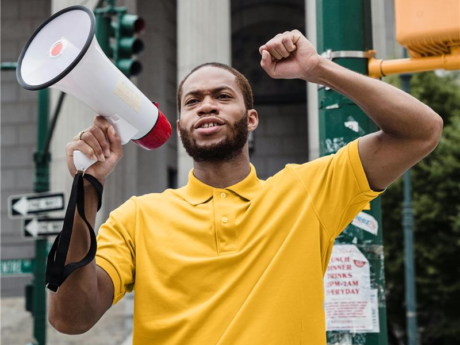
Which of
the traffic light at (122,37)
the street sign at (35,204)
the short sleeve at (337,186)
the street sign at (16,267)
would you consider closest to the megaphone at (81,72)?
the short sleeve at (337,186)

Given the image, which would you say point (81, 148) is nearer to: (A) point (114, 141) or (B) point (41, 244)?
(A) point (114, 141)

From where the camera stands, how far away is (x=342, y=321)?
361 centimetres

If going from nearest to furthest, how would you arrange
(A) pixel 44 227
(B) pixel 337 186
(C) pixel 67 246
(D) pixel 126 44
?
1. (C) pixel 67 246
2. (B) pixel 337 186
3. (D) pixel 126 44
4. (A) pixel 44 227

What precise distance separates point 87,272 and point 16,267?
942cm

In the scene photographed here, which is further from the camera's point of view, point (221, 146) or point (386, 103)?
point (221, 146)

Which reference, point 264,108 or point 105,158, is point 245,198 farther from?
point 264,108

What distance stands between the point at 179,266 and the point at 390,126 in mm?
942

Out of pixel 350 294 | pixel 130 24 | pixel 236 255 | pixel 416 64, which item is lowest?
pixel 350 294

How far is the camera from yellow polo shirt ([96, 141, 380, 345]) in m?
2.37

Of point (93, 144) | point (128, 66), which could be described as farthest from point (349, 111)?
point (128, 66)

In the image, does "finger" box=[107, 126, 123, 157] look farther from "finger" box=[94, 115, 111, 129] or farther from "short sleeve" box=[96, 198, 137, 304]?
"short sleeve" box=[96, 198, 137, 304]

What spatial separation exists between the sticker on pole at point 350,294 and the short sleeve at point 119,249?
4.60ft

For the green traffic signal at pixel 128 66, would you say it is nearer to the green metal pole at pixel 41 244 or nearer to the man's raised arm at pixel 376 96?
the green metal pole at pixel 41 244

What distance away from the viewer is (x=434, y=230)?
18.2 metres
